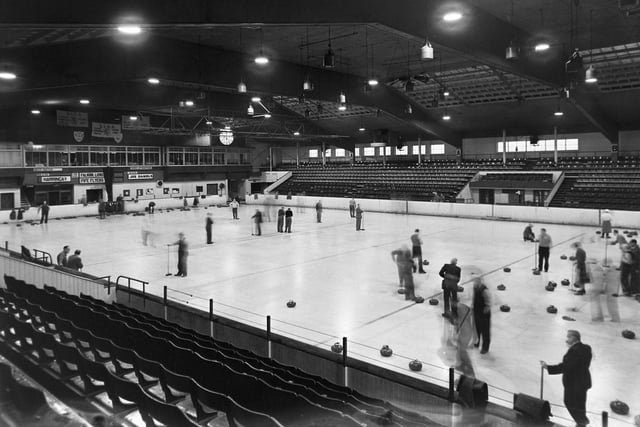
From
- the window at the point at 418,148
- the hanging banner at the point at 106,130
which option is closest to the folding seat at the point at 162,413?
the hanging banner at the point at 106,130

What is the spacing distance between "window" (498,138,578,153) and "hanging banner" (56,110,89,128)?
110 ft

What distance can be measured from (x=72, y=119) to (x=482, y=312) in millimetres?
35146

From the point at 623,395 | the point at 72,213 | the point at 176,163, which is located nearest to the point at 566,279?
the point at 623,395

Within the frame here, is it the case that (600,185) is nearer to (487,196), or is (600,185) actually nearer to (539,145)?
(487,196)

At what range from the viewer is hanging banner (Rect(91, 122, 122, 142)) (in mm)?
36344

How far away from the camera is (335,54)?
21.6 meters

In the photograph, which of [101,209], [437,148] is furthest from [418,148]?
[101,209]

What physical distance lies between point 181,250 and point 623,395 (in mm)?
11527

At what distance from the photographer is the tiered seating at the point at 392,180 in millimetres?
37656

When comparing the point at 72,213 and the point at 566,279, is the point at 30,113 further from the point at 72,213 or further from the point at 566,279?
the point at 566,279

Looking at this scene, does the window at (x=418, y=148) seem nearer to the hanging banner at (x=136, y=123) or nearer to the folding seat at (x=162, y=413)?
the hanging banner at (x=136, y=123)

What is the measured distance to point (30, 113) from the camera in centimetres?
3291

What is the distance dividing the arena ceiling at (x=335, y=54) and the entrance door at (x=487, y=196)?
5534 millimetres

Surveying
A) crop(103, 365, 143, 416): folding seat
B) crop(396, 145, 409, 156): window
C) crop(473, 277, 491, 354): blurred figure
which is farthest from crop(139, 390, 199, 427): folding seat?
crop(396, 145, 409, 156): window
